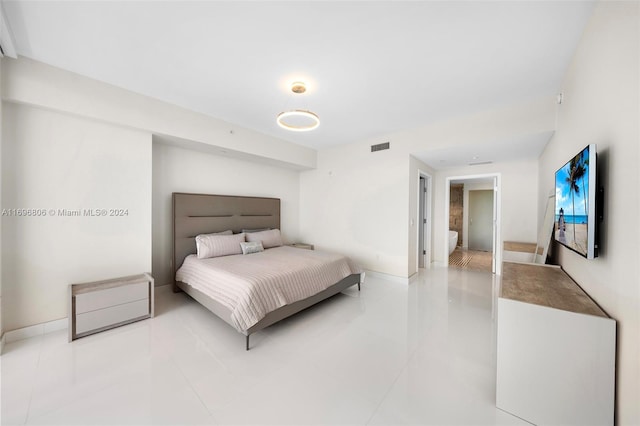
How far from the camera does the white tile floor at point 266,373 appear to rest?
1487 mm

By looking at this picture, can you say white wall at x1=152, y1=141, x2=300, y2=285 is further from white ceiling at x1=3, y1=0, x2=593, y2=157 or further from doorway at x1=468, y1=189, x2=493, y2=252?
doorway at x1=468, y1=189, x2=493, y2=252

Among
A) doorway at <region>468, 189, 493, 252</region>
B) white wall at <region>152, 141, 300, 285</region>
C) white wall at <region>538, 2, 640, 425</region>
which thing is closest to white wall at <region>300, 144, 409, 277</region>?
white wall at <region>152, 141, 300, 285</region>

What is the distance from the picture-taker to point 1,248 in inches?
86.7

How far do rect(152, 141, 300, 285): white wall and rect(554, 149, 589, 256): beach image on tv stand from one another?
4499 millimetres

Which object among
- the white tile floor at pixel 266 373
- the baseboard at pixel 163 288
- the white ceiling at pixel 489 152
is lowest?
the white tile floor at pixel 266 373

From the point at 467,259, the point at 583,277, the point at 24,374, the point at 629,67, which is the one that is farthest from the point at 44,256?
the point at 467,259

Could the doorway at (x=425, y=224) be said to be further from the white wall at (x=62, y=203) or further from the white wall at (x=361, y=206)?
the white wall at (x=62, y=203)

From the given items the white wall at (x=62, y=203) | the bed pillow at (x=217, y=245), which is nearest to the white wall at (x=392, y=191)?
the bed pillow at (x=217, y=245)

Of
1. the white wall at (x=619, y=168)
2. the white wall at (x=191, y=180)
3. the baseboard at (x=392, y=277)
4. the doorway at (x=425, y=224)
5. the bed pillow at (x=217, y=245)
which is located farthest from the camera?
the doorway at (x=425, y=224)

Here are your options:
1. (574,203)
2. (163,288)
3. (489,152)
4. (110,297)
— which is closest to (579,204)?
(574,203)

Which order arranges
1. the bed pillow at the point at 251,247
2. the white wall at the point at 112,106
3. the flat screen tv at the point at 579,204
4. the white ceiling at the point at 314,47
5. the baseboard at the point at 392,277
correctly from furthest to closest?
the baseboard at the point at 392,277
the bed pillow at the point at 251,247
the white wall at the point at 112,106
the white ceiling at the point at 314,47
the flat screen tv at the point at 579,204

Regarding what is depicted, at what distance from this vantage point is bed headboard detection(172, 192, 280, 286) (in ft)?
11.8

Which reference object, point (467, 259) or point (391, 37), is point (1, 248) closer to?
point (391, 37)

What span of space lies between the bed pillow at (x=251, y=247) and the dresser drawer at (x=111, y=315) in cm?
139
